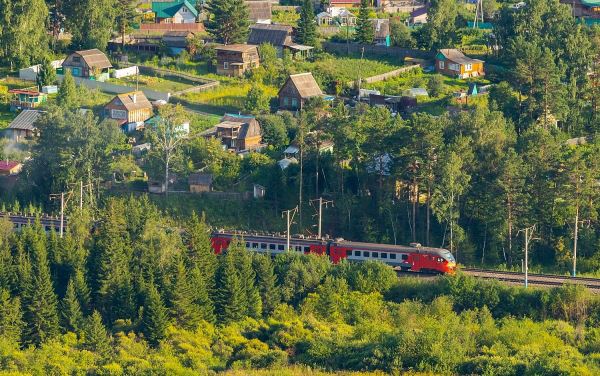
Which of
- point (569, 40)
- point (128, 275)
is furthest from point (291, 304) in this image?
point (569, 40)

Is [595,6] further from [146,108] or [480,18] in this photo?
[146,108]

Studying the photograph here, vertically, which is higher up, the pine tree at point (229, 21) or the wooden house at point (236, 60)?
the pine tree at point (229, 21)

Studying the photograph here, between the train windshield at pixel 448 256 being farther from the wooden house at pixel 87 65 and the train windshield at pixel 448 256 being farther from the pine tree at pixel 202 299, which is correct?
→ the wooden house at pixel 87 65

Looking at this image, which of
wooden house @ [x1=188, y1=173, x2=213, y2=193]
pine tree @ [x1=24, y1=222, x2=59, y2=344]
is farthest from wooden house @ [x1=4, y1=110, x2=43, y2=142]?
pine tree @ [x1=24, y1=222, x2=59, y2=344]

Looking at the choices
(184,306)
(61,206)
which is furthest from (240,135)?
(184,306)

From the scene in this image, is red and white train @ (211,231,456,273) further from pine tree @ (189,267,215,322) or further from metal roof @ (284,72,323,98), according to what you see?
metal roof @ (284,72,323,98)

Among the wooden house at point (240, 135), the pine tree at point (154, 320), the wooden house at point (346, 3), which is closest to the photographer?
the pine tree at point (154, 320)

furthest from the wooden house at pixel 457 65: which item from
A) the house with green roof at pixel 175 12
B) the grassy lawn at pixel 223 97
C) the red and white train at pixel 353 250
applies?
the red and white train at pixel 353 250
